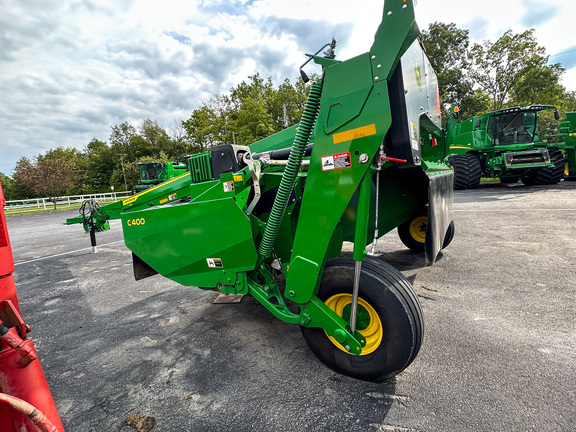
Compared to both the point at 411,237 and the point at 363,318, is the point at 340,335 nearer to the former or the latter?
the point at 363,318

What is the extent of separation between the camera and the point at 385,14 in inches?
69.4

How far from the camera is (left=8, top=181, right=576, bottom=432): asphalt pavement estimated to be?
185 centimetres

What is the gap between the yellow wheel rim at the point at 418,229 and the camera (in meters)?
4.76

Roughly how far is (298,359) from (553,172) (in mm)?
14812

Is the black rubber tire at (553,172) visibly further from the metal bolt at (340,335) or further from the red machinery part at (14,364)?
the red machinery part at (14,364)

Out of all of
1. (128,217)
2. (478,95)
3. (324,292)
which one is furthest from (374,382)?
(478,95)

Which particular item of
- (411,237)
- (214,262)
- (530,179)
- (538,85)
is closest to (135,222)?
(214,262)

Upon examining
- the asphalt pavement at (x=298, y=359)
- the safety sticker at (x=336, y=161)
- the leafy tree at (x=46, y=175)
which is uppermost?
the leafy tree at (x=46, y=175)

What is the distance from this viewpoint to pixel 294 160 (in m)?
2.18

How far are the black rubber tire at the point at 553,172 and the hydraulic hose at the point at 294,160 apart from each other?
1464 centimetres

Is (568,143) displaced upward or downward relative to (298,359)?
upward

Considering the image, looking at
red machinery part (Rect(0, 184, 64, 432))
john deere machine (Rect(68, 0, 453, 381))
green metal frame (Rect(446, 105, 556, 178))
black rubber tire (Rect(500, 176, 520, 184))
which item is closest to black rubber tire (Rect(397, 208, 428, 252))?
john deere machine (Rect(68, 0, 453, 381))

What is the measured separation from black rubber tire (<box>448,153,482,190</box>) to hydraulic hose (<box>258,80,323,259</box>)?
41.8 ft

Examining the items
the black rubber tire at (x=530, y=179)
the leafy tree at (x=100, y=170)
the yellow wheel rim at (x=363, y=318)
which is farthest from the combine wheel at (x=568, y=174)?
the leafy tree at (x=100, y=170)
